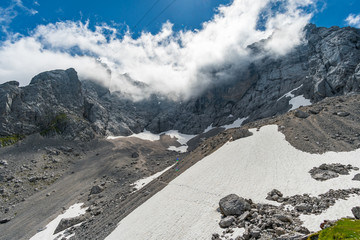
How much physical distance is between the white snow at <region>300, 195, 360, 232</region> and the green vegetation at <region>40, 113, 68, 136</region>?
94525 mm

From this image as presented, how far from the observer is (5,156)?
60.6 metres

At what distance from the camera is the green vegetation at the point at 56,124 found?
8135 centimetres

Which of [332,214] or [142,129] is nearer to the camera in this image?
[332,214]

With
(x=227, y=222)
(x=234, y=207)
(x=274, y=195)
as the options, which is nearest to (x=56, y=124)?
(x=234, y=207)

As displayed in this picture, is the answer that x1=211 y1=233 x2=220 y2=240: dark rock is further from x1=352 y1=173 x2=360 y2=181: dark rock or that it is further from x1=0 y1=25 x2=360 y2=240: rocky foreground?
x1=352 y1=173 x2=360 y2=181: dark rock

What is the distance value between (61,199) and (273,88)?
110 meters

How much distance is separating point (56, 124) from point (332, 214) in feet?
329

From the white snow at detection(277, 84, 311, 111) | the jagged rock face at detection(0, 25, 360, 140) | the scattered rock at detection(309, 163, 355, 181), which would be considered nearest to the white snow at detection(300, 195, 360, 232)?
the scattered rock at detection(309, 163, 355, 181)

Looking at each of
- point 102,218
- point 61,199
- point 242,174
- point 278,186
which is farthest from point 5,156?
point 278,186

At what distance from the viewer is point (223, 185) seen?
2320 cm

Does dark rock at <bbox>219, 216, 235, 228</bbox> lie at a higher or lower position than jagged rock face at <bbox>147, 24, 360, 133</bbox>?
lower

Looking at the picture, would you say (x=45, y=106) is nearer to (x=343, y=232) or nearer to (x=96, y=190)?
(x=96, y=190)

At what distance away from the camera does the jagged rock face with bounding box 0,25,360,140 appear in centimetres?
7262

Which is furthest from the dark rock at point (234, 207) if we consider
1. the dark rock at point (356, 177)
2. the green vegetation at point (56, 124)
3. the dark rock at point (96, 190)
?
the green vegetation at point (56, 124)
